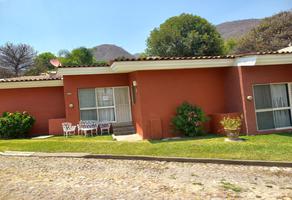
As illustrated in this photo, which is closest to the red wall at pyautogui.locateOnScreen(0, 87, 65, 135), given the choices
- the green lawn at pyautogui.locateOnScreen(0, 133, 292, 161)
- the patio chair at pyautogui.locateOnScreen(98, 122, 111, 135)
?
the patio chair at pyautogui.locateOnScreen(98, 122, 111, 135)

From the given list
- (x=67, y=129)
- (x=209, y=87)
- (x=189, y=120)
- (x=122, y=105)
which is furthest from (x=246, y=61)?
(x=67, y=129)

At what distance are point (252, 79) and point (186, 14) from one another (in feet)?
119

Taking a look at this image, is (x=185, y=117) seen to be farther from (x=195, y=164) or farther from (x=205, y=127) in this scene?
(x=195, y=164)

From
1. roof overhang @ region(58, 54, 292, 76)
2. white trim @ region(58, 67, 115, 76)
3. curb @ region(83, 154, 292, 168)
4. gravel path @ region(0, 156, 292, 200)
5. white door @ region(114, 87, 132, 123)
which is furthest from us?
white door @ region(114, 87, 132, 123)

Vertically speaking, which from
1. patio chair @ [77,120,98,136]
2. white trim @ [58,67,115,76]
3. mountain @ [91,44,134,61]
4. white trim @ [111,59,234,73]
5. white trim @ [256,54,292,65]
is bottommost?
patio chair @ [77,120,98,136]

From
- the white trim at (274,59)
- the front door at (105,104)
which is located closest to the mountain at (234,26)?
the front door at (105,104)

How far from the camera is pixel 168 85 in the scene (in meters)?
13.6

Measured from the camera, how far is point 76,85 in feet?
52.1

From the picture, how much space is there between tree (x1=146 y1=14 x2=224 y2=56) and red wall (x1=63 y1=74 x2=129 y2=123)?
2803 centimetres

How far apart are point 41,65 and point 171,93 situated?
137ft

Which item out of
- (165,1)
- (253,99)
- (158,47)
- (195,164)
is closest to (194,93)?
(253,99)

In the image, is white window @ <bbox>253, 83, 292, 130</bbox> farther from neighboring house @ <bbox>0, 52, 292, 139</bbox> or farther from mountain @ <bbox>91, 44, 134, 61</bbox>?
mountain @ <bbox>91, 44, 134, 61</bbox>

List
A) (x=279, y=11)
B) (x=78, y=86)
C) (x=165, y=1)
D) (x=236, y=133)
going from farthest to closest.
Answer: (x=279, y=11) → (x=165, y=1) → (x=78, y=86) → (x=236, y=133)

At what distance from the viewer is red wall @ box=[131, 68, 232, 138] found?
43.2 feet
